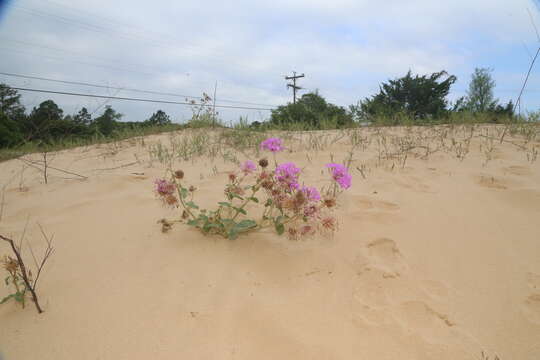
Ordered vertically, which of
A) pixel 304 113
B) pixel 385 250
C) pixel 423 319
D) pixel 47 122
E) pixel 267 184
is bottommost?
pixel 423 319

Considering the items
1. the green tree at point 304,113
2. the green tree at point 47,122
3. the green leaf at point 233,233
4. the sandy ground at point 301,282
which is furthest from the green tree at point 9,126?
the green leaf at point 233,233

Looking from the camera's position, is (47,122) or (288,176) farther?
(47,122)

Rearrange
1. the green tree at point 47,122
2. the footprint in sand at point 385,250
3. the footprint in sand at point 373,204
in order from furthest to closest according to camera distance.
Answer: the green tree at point 47,122 → the footprint in sand at point 373,204 → the footprint in sand at point 385,250

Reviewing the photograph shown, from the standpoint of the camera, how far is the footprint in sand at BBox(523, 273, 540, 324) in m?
1.24

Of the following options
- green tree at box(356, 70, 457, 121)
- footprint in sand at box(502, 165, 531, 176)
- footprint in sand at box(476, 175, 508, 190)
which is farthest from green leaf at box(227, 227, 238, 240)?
green tree at box(356, 70, 457, 121)

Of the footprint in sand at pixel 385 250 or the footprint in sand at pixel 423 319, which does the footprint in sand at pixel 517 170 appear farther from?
the footprint in sand at pixel 423 319

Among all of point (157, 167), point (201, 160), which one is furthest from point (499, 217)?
point (157, 167)

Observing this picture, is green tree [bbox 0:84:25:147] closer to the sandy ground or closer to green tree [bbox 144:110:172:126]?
green tree [bbox 144:110:172:126]

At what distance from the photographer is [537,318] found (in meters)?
1.23

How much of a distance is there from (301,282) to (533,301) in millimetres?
1011

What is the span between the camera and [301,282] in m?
1.42

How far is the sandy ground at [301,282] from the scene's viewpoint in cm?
111

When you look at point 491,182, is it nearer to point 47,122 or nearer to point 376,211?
point 376,211

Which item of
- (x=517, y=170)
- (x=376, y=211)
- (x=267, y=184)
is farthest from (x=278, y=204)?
(x=517, y=170)
